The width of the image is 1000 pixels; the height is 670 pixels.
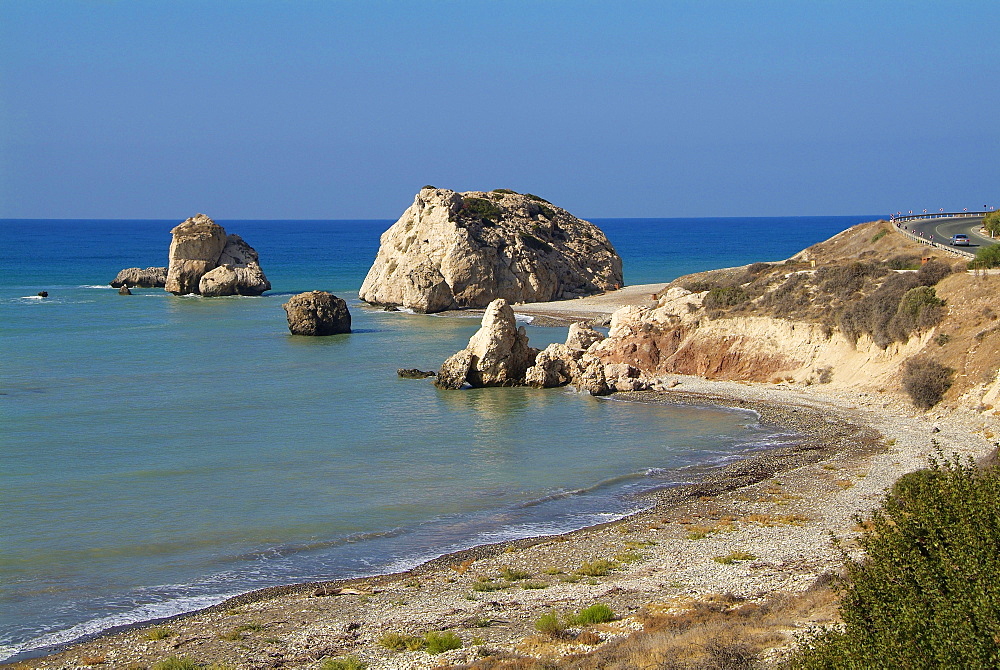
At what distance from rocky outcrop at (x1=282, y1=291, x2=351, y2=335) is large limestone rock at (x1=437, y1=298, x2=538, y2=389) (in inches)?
743

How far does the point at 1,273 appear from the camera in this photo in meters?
117

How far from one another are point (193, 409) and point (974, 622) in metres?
33.2

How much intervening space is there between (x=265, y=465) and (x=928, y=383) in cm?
2251

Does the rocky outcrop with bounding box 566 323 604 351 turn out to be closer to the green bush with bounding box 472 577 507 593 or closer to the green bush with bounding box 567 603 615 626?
the green bush with bounding box 472 577 507 593

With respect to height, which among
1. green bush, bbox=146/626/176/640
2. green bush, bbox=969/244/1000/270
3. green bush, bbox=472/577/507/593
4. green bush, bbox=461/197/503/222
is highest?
green bush, bbox=461/197/503/222

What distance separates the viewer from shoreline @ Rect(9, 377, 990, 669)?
15836mm

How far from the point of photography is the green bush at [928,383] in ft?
111

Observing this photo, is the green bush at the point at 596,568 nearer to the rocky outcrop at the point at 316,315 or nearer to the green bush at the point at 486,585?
the green bush at the point at 486,585

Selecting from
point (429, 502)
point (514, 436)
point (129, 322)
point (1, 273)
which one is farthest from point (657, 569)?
point (1, 273)

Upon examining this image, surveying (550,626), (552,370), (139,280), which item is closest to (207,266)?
(139,280)

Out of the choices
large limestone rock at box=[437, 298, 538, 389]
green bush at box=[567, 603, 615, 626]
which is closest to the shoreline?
green bush at box=[567, 603, 615, 626]

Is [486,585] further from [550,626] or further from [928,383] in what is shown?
[928,383]

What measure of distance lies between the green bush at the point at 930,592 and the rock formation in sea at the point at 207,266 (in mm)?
82673

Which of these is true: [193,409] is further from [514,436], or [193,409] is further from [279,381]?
[514,436]
